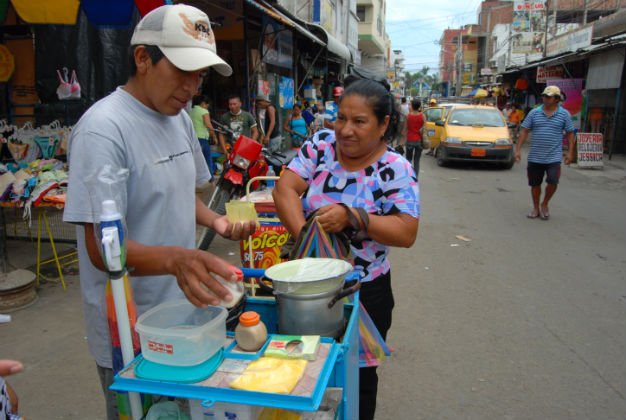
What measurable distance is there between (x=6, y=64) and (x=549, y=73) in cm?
2007

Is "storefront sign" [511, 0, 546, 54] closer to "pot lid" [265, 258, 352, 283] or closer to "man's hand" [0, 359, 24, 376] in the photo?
"pot lid" [265, 258, 352, 283]

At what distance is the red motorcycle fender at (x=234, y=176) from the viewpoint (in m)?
5.78

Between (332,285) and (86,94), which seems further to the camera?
(86,94)

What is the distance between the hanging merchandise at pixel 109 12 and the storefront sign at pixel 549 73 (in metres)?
19.6

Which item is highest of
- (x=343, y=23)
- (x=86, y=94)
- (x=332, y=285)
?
(x=343, y=23)

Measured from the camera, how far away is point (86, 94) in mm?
5617

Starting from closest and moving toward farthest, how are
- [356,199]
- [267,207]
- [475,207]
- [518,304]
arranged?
1. [356,199]
2. [267,207]
3. [518,304]
4. [475,207]

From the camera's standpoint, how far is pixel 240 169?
19.1 ft

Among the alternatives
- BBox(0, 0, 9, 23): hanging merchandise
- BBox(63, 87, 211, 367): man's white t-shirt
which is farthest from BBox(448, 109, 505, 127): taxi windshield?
BBox(63, 87, 211, 367): man's white t-shirt

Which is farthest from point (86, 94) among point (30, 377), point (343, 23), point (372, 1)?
point (372, 1)

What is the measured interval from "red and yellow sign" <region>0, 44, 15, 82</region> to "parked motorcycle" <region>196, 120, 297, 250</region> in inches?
163

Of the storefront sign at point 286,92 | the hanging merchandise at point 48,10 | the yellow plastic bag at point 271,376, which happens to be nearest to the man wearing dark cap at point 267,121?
the storefront sign at point 286,92

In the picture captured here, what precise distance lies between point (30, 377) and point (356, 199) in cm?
280

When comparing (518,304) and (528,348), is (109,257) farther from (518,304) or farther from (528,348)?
(518,304)
